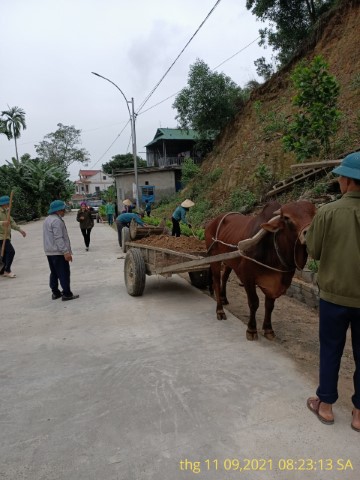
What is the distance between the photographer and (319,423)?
2791 mm

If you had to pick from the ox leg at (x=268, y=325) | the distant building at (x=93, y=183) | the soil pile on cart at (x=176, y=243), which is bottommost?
the ox leg at (x=268, y=325)

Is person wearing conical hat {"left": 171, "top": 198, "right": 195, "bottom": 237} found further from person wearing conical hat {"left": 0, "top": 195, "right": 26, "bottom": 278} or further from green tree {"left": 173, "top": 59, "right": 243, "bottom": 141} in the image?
green tree {"left": 173, "top": 59, "right": 243, "bottom": 141}

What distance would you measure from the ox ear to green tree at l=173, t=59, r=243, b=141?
20852mm

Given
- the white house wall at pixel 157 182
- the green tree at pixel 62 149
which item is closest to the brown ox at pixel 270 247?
the white house wall at pixel 157 182

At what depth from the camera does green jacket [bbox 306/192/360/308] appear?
250cm

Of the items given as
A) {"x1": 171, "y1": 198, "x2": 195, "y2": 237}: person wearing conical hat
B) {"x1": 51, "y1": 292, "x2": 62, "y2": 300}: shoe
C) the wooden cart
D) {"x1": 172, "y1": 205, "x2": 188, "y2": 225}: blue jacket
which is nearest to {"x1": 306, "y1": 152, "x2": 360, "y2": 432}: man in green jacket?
the wooden cart

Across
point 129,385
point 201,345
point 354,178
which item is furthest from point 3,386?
point 354,178

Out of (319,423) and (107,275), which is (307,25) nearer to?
(107,275)

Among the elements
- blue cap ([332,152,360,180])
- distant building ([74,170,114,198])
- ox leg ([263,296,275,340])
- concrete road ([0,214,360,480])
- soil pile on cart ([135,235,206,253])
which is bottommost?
concrete road ([0,214,360,480])

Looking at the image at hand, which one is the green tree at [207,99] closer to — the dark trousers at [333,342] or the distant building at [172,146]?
the distant building at [172,146]

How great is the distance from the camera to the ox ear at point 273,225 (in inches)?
142

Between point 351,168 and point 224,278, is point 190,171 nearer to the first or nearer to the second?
point 224,278

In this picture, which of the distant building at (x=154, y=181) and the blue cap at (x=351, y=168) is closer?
the blue cap at (x=351, y=168)

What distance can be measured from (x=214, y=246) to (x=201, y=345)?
158 centimetres
